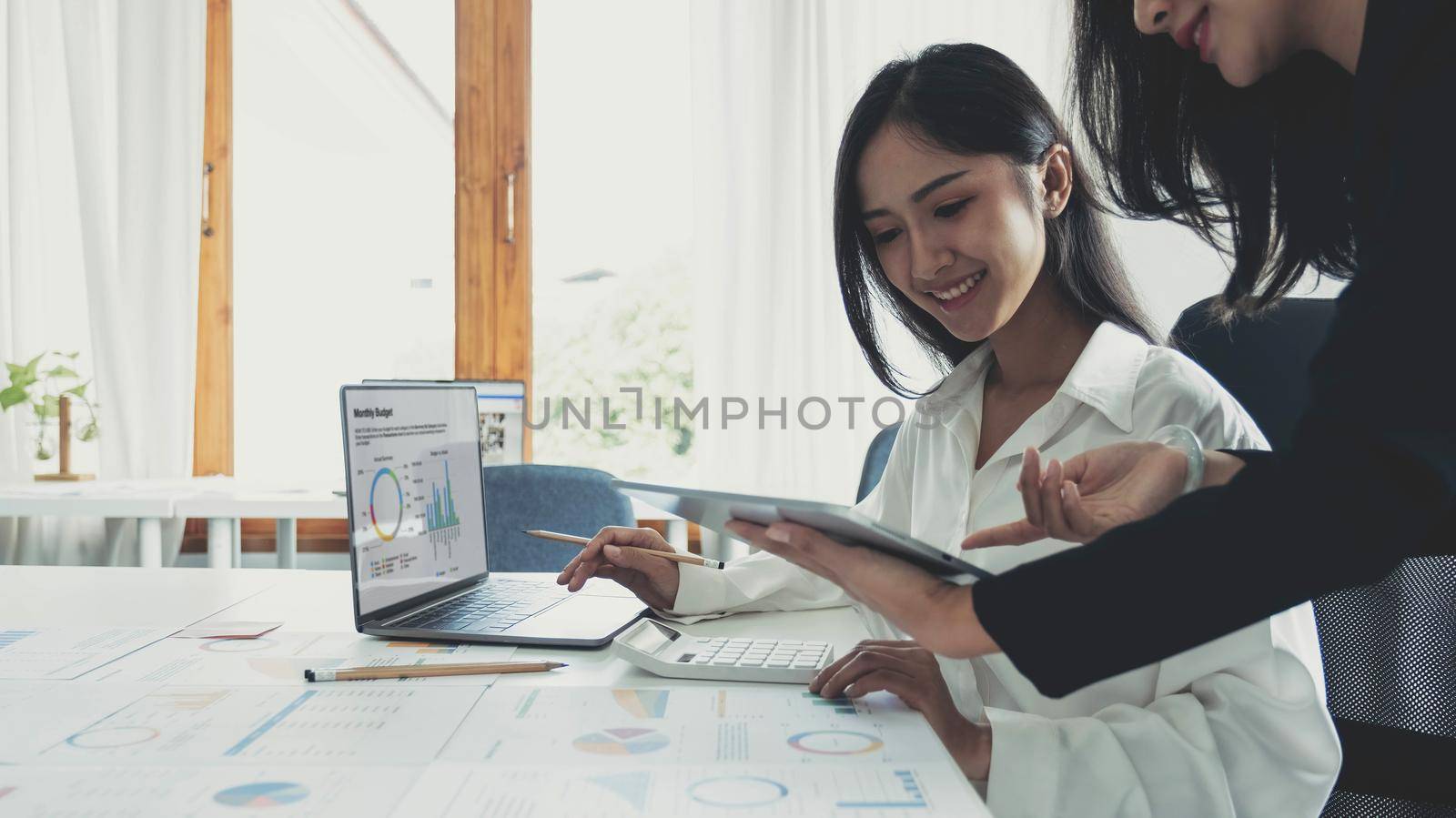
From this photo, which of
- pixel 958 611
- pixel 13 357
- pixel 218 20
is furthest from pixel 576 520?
pixel 218 20

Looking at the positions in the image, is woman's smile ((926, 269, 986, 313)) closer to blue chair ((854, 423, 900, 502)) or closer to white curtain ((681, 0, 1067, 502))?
blue chair ((854, 423, 900, 502))

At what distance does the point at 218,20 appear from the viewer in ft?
10.7

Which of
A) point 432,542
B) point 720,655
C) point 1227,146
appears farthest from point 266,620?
point 1227,146

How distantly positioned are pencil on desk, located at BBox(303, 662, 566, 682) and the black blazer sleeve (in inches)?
18.5

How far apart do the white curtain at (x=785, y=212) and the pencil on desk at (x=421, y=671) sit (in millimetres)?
2088

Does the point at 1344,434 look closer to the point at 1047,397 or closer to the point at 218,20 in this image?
the point at 1047,397

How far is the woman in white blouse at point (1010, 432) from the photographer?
821 millimetres

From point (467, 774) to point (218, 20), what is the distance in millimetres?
3330

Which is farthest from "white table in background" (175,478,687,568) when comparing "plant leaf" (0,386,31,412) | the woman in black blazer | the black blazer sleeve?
the black blazer sleeve

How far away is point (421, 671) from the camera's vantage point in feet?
2.98

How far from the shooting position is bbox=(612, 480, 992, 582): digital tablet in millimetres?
669

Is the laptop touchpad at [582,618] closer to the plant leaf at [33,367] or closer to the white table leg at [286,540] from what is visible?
the white table leg at [286,540]

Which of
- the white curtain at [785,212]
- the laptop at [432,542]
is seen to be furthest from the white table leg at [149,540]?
the laptop at [432,542]

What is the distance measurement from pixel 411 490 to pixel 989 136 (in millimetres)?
820
